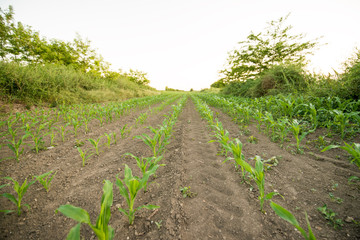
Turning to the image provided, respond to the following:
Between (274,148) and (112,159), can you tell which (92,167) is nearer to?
(112,159)

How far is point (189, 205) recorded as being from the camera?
1323mm

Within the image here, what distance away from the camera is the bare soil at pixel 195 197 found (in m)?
1.08

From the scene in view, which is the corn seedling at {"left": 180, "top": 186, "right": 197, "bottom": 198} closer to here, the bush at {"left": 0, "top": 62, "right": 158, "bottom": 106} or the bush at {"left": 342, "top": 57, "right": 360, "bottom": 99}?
the bush at {"left": 342, "top": 57, "right": 360, "bottom": 99}

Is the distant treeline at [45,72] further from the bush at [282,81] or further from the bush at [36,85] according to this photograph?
the bush at [282,81]

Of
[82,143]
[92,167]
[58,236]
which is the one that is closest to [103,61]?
[82,143]

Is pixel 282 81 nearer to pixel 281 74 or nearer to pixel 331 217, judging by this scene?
pixel 281 74

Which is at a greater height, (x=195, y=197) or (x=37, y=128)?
(x=37, y=128)

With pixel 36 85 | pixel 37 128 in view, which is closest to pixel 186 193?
pixel 37 128

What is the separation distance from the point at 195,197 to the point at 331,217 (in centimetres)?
123

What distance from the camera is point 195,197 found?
4.69 feet

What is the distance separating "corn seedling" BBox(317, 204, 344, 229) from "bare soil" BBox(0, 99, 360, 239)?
0.03 m

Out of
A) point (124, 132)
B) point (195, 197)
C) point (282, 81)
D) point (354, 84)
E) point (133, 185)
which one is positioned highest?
point (282, 81)

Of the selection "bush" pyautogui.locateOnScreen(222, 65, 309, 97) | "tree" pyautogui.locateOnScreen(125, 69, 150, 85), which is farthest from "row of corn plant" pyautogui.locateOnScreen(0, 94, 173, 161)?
"tree" pyautogui.locateOnScreen(125, 69, 150, 85)

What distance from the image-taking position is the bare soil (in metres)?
1.08
